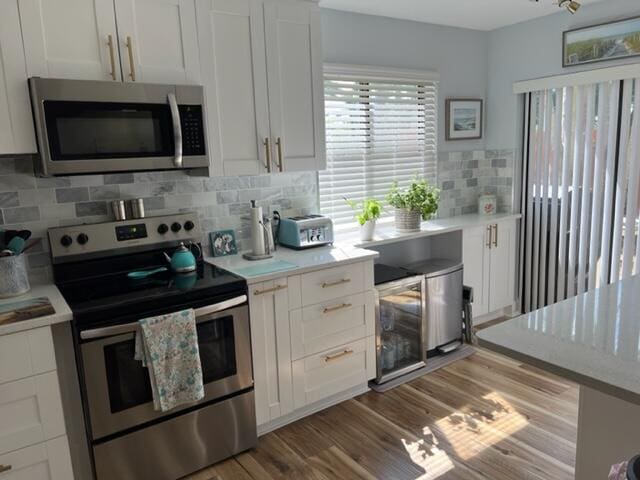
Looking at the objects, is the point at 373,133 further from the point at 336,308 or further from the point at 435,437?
the point at 435,437

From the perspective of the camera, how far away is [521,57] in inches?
152

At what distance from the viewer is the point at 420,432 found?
2.57 metres

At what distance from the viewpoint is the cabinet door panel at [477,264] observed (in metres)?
3.69

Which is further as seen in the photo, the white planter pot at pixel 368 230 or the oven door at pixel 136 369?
the white planter pot at pixel 368 230

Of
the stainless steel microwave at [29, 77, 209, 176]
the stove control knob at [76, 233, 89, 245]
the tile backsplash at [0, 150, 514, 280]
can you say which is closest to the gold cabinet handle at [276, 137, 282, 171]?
the tile backsplash at [0, 150, 514, 280]

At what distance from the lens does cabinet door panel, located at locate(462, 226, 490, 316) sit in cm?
369

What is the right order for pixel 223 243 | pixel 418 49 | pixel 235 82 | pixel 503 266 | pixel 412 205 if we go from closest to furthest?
pixel 235 82 → pixel 223 243 → pixel 412 205 → pixel 418 49 → pixel 503 266

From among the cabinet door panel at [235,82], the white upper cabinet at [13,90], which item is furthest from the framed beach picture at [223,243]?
the white upper cabinet at [13,90]

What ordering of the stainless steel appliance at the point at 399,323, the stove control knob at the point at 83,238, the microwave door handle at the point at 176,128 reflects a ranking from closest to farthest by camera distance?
the microwave door handle at the point at 176,128
the stove control knob at the point at 83,238
the stainless steel appliance at the point at 399,323

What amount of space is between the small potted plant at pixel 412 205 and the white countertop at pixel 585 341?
1759 millimetres

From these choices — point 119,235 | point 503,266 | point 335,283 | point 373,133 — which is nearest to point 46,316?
point 119,235

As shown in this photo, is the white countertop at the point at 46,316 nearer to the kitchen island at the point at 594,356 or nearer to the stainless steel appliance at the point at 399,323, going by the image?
the kitchen island at the point at 594,356

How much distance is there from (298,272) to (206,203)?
Result: 2.36 feet

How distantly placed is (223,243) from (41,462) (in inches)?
53.8
